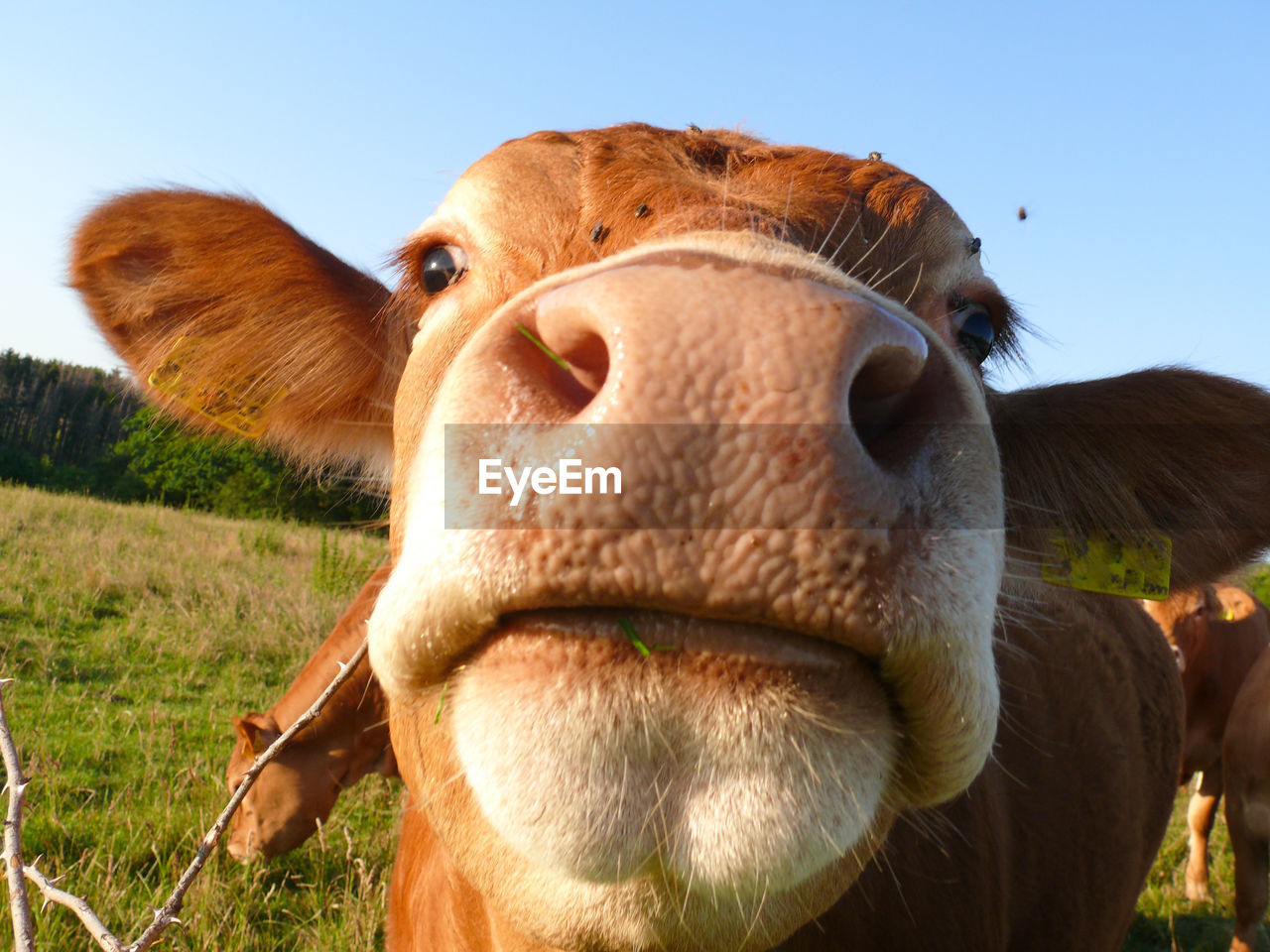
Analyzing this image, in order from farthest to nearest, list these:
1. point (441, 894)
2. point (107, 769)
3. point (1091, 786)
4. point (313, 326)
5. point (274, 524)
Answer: point (274, 524)
point (107, 769)
point (1091, 786)
point (313, 326)
point (441, 894)

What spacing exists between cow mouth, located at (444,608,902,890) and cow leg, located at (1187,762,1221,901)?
21.6 ft

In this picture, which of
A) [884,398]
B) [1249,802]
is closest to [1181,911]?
[1249,802]

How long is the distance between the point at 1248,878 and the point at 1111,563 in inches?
160

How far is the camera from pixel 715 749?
1.00 metres

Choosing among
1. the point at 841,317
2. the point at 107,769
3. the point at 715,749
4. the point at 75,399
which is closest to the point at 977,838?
the point at 715,749

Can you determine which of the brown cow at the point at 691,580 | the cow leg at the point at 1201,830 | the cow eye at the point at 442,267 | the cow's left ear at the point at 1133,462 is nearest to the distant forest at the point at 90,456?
the cow leg at the point at 1201,830

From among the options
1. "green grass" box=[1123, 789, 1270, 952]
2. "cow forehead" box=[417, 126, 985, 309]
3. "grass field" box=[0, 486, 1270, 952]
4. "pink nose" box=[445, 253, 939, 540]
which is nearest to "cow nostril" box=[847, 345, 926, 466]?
"pink nose" box=[445, 253, 939, 540]

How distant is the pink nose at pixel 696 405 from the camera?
97 centimetres

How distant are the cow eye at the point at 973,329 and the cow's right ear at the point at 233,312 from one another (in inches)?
60.6

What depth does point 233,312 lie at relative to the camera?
2.66 meters

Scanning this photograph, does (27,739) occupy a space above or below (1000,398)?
below

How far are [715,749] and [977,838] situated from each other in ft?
5.75

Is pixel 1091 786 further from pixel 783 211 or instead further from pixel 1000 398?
pixel 783 211

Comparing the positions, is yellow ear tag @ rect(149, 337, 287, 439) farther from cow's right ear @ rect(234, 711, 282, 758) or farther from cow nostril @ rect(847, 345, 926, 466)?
cow nostril @ rect(847, 345, 926, 466)
